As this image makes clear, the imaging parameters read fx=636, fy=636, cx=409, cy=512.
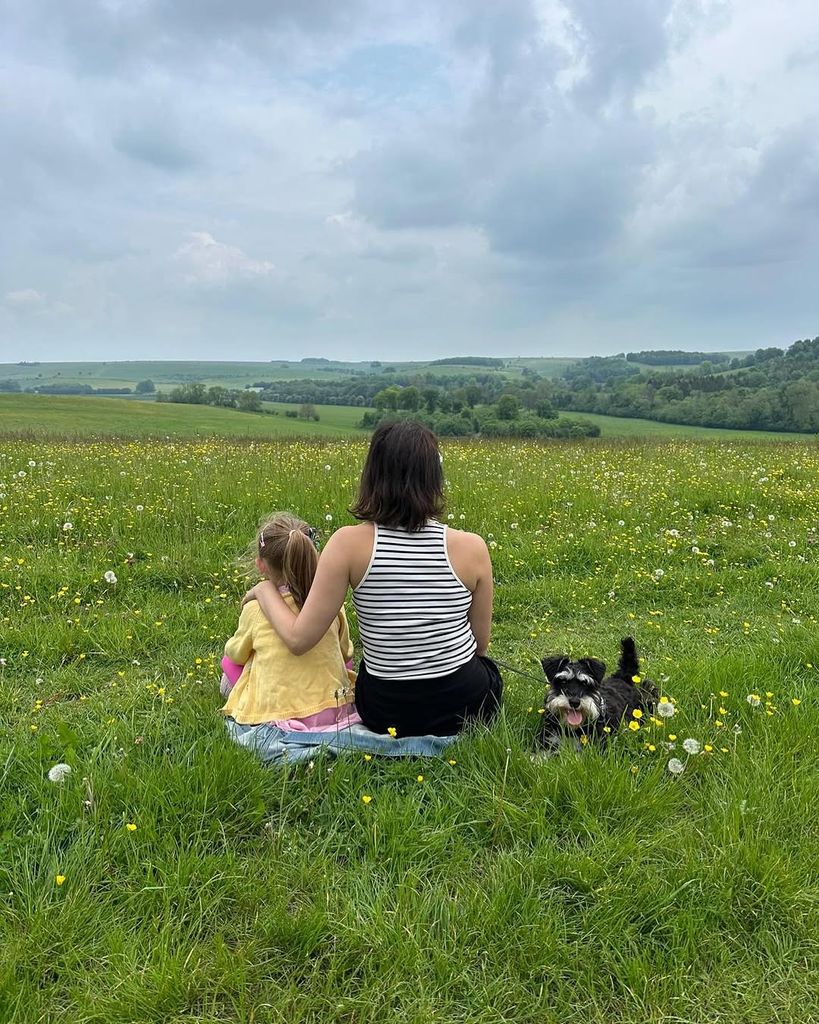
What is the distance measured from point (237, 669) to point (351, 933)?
6.79 feet

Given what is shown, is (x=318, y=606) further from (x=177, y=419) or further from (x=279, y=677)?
(x=177, y=419)

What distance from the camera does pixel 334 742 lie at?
11.7ft

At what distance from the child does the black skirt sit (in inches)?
9.2

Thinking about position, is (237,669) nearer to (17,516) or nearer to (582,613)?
(582,613)

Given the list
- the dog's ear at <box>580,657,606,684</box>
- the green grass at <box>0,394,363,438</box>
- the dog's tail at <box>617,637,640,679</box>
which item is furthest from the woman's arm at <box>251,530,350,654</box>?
the green grass at <box>0,394,363,438</box>

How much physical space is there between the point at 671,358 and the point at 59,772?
127m

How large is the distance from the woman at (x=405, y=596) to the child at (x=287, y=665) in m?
0.22

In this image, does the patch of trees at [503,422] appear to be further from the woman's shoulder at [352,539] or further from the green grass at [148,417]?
the woman's shoulder at [352,539]

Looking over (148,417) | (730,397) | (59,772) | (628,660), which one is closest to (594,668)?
(628,660)

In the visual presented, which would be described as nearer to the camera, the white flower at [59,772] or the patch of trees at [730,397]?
the white flower at [59,772]

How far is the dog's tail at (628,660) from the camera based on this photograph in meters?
4.14

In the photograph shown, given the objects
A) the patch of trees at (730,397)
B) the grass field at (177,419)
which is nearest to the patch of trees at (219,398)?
the grass field at (177,419)

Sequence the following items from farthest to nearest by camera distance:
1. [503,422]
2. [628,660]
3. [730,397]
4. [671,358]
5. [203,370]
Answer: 1. [203,370]
2. [671,358]
3. [730,397]
4. [503,422]
5. [628,660]

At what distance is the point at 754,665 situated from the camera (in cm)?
478
